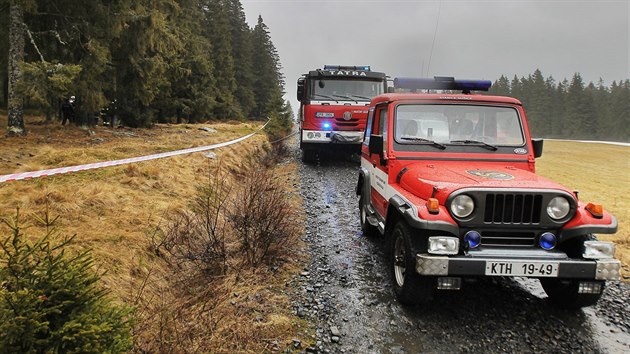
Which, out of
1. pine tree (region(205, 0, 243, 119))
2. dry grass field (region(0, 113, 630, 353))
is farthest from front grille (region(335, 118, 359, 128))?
pine tree (region(205, 0, 243, 119))

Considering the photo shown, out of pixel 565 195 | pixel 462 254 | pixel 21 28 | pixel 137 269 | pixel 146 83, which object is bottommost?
pixel 137 269

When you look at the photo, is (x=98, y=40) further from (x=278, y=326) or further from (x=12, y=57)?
(x=278, y=326)

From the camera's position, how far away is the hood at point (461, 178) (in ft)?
12.7

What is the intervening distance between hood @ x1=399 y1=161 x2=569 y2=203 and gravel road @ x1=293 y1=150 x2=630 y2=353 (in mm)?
1286

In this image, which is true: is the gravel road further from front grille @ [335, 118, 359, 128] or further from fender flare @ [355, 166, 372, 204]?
front grille @ [335, 118, 359, 128]

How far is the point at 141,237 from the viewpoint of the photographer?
15.8 feet

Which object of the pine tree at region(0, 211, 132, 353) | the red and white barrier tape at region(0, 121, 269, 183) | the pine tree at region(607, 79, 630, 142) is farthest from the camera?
the pine tree at region(607, 79, 630, 142)

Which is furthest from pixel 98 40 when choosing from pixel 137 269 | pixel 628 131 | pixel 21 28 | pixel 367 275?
pixel 628 131

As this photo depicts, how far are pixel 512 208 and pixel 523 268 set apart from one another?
0.57 meters

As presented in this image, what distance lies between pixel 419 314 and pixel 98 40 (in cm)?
1317

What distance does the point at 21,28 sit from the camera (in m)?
11.1

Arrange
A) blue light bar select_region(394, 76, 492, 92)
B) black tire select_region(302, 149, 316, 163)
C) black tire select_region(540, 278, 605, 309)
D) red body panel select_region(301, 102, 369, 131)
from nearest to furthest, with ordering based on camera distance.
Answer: black tire select_region(540, 278, 605, 309) → blue light bar select_region(394, 76, 492, 92) → red body panel select_region(301, 102, 369, 131) → black tire select_region(302, 149, 316, 163)

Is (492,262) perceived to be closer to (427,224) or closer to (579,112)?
(427,224)

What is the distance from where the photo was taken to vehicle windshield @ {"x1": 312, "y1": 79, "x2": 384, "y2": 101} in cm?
1334
